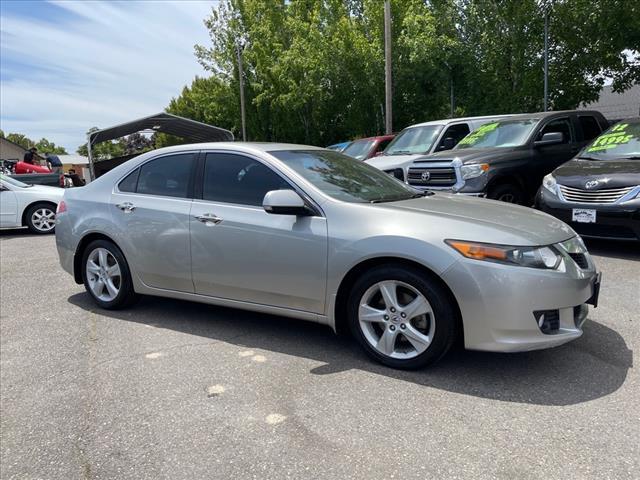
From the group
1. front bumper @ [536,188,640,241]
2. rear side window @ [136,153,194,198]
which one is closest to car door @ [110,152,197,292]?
rear side window @ [136,153,194,198]

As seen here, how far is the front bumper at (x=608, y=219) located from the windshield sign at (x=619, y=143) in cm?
106

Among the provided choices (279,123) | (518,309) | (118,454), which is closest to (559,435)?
(518,309)

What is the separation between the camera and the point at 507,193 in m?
8.02

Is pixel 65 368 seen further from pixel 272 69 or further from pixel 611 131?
pixel 272 69

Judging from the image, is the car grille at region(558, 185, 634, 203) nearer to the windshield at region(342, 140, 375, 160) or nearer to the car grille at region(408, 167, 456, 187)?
the car grille at region(408, 167, 456, 187)

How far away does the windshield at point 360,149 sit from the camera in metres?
Result: 12.4

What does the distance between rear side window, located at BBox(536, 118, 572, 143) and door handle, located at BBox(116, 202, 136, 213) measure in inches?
262

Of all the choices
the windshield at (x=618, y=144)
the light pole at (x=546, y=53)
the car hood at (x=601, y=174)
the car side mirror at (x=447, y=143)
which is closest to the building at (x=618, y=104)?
the light pole at (x=546, y=53)

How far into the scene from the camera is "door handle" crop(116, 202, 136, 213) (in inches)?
185

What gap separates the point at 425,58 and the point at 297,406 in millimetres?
17908

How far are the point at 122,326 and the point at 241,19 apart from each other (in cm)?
2904

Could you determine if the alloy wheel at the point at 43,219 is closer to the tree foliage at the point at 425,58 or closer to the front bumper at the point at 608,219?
the front bumper at the point at 608,219

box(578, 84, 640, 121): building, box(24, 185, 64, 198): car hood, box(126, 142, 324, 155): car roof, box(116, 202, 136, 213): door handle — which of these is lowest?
box(116, 202, 136, 213): door handle

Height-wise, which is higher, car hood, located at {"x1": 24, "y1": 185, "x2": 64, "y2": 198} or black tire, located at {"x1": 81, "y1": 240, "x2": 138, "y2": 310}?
car hood, located at {"x1": 24, "y1": 185, "x2": 64, "y2": 198}
